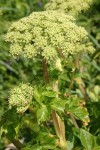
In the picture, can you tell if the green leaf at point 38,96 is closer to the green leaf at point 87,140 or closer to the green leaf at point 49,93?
the green leaf at point 49,93

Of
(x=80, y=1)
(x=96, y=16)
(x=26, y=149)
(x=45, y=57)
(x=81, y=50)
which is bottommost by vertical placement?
(x=26, y=149)

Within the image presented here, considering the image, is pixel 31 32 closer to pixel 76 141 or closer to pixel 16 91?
pixel 16 91

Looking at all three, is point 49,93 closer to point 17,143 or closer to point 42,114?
point 42,114

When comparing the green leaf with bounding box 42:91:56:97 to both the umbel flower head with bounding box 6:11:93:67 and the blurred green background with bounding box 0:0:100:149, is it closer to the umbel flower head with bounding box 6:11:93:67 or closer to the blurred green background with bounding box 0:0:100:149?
the umbel flower head with bounding box 6:11:93:67

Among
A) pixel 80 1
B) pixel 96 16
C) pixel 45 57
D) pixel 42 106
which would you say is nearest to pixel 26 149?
pixel 42 106

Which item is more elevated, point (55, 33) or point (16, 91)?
point (55, 33)

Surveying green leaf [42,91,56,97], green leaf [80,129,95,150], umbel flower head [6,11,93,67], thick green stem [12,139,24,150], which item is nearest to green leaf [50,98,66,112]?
green leaf [42,91,56,97]

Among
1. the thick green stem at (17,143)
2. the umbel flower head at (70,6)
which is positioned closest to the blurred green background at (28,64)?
the umbel flower head at (70,6)

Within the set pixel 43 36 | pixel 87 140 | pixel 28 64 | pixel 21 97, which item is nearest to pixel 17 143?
pixel 87 140
